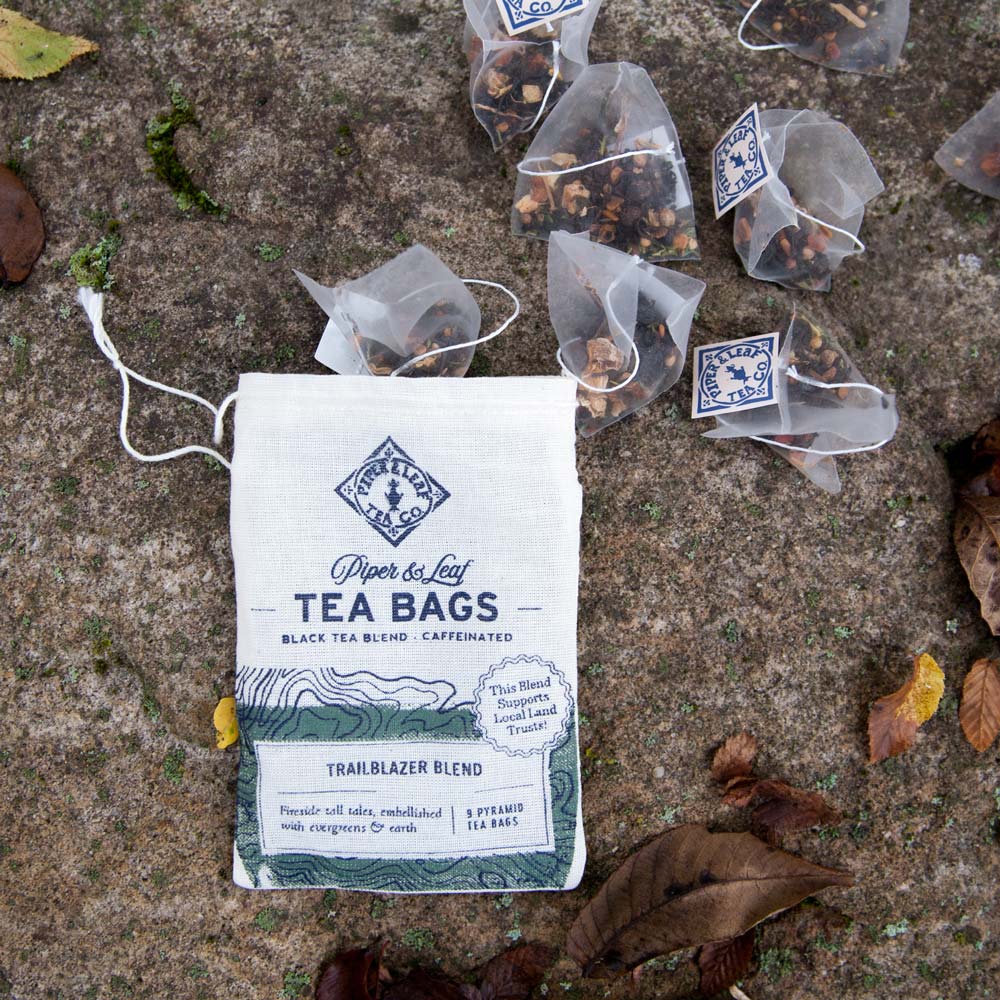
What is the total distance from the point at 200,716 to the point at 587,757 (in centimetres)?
92

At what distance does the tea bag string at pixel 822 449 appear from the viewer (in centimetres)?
185

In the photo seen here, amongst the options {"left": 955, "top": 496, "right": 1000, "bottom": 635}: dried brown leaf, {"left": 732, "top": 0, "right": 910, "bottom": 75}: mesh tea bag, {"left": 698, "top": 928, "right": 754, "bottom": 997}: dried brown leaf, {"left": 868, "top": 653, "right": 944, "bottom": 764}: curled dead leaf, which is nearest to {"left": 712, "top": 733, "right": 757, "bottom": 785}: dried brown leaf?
{"left": 868, "top": 653, "right": 944, "bottom": 764}: curled dead leaf

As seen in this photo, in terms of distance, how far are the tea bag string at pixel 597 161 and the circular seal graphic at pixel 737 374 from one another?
0.48m

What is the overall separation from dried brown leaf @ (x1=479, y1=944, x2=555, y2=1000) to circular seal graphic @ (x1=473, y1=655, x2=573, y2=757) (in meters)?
0.56

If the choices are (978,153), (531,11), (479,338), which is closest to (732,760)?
(479,338)

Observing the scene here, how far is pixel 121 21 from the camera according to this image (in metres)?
2.04

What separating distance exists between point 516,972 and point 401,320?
1.55m

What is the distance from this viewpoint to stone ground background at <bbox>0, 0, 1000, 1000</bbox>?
1897 mm

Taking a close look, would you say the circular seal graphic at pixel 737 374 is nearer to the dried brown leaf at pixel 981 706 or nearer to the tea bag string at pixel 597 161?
the tea bag string at pixel 597 161

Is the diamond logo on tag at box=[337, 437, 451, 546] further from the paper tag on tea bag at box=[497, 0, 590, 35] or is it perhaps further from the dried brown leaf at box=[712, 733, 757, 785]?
the paper tag on tea bag at box=[497, 0, 590, 35]

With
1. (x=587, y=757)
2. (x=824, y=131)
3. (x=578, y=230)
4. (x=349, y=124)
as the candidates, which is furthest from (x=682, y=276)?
(x=587, y=757)

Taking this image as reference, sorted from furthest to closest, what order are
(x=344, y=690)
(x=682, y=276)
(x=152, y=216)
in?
(x=152, y=216) < (x=682, y=276) < (x=344, y=690)

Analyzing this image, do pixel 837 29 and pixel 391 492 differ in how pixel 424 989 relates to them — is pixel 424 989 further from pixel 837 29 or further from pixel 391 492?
pixel 837 29

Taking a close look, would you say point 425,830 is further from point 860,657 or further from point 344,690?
point 860,657
